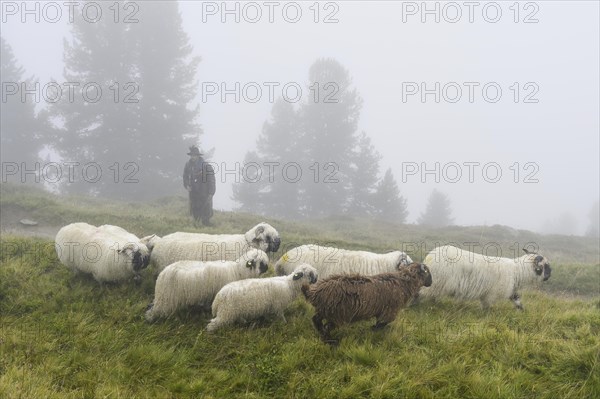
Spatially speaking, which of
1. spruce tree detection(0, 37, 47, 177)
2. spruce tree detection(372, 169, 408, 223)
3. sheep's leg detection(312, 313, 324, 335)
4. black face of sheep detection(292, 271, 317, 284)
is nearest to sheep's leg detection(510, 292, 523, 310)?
black face of sheep detection(292, 271, 317, 284)

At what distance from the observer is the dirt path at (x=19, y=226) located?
41.8ft

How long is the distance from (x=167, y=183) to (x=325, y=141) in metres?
17.3

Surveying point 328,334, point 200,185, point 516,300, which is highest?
point 200,185

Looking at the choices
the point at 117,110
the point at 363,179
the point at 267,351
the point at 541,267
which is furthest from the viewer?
the point at 363,179

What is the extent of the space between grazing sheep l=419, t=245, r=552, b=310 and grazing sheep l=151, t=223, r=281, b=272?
132 inches

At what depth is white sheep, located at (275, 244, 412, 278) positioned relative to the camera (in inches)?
288

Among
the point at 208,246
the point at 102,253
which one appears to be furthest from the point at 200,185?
the point at 102,253

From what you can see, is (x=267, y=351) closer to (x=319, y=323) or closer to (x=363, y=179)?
(x=319, y=323)

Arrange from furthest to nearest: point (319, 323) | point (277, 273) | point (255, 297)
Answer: point (277, 273) → point (255, 297) → point (319, 323)

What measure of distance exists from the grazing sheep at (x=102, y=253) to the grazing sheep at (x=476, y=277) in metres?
5.48

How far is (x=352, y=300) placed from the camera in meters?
5.31

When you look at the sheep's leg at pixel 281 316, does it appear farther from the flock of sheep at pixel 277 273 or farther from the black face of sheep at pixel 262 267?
the black face of sheep at pixel 262 267

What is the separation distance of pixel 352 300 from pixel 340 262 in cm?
209

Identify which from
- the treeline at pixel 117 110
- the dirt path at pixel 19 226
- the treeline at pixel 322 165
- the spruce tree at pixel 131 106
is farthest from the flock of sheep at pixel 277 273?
the treeline at pixel 322 165
